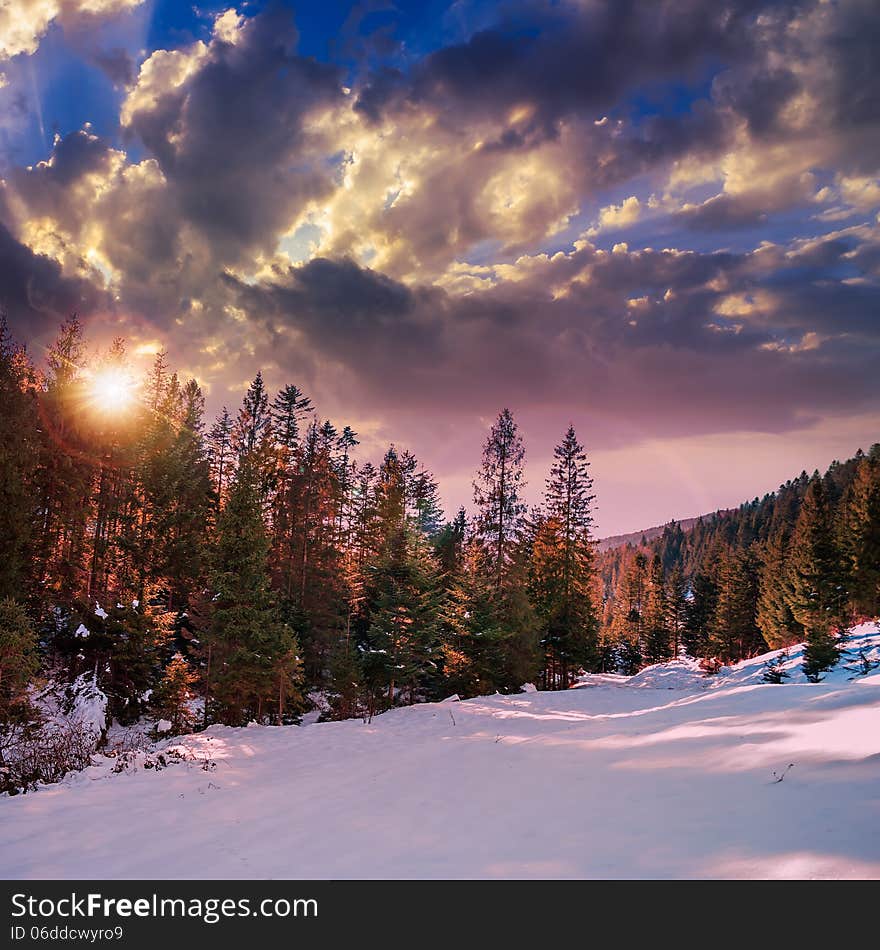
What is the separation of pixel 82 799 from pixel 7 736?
8.40 meters

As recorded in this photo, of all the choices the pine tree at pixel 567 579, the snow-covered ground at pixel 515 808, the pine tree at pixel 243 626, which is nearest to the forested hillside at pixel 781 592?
the pine tree at pixel 567 579

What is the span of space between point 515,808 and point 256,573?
14.8 metres

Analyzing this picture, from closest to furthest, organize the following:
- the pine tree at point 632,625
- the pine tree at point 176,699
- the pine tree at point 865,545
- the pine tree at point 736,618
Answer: the pine tree at point 176,699, the pine tree at point 865,545, the pine tree at point 736,618, the pine tree at point 632,625

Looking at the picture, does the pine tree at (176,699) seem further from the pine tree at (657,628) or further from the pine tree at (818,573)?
the pine tree at (657,628)

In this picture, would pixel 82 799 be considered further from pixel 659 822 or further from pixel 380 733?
pixel 659 822

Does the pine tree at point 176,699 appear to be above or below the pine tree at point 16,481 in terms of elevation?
below

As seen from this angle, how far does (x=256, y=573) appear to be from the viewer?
18.5 metres

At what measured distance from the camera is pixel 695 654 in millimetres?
63250

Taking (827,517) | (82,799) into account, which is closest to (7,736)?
(82,799)

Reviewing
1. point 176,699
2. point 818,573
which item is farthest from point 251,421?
point 818,573

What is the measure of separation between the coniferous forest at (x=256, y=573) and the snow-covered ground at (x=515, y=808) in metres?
7.71

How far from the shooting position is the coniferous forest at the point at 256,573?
719 inches

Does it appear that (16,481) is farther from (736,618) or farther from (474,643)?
(736,618)
